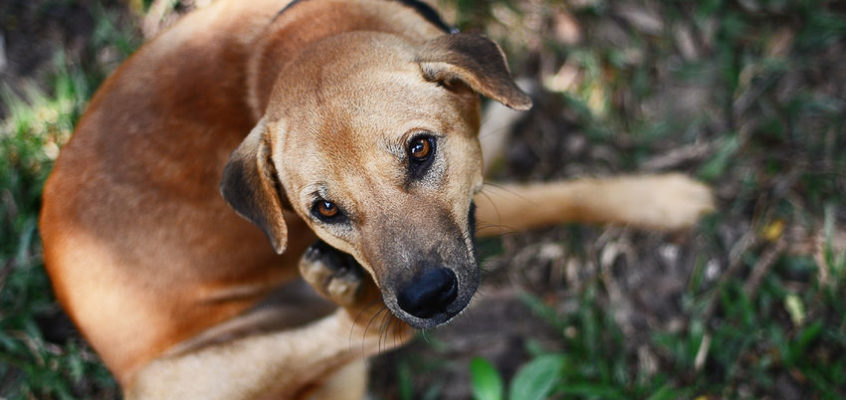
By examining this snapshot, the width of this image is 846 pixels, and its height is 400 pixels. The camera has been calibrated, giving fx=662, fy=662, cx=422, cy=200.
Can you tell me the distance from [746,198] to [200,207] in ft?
10.4

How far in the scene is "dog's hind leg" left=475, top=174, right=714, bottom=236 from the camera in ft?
13.1

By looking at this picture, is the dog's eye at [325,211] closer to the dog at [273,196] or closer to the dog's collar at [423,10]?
the dog at [273,196]

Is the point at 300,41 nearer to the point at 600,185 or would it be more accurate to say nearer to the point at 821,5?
the point at 600,185

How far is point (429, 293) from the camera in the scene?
250 centimetres

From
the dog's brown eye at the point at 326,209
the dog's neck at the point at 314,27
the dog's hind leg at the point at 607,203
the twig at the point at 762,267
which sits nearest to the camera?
the dog's brown eye at the point at 326,209

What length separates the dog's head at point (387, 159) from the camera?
2.53 meters

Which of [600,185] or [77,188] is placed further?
[600,185]

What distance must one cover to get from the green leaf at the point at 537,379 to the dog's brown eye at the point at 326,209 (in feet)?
4.34

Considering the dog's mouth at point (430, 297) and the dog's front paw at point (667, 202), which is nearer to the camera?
the dog's mouth at point (430, 297)

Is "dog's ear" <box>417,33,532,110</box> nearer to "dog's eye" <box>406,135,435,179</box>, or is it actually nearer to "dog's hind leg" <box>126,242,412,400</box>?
"dog's eye" <box>406,135,435,179</box>

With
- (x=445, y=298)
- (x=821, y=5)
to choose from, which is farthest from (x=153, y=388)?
(x=821, y=5)

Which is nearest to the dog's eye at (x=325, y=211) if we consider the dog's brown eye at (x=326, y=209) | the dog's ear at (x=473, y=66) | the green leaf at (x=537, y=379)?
the dog's brown eye at (x=326, y=209)

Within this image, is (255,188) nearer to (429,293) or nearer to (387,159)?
(387,159)

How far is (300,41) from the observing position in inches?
120
